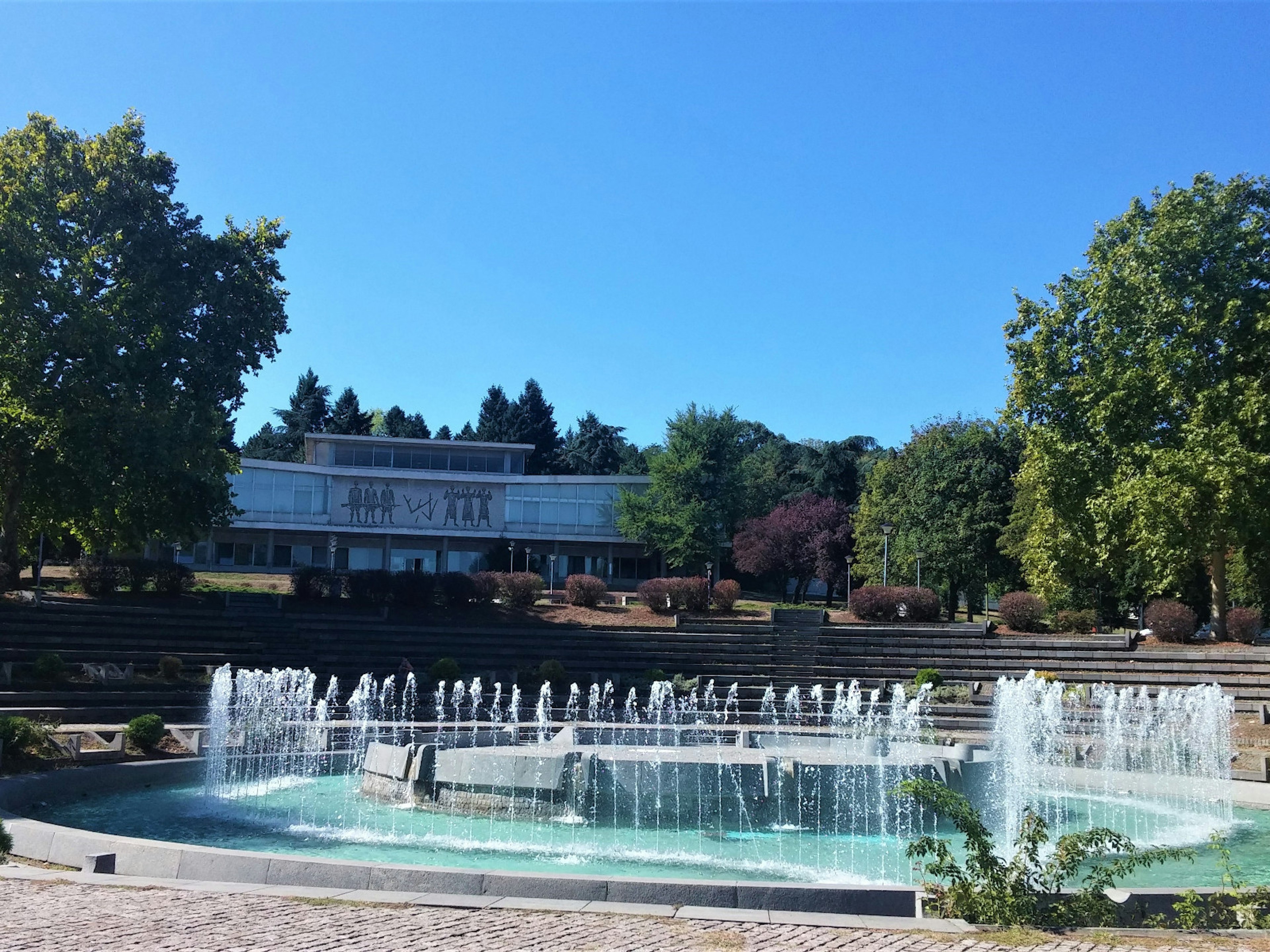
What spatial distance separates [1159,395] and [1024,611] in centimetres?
791

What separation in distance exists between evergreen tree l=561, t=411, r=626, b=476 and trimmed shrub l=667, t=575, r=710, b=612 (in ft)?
155

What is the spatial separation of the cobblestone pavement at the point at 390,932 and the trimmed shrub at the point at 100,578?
25972 mm

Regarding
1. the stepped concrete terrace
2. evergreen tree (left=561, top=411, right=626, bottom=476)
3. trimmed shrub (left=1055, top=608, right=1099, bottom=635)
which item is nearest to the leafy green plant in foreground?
the stepped concrete terrace

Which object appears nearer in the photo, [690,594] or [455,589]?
[455,589]

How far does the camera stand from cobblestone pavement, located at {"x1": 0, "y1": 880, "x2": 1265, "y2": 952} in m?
6.48

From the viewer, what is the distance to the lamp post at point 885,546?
132 ft

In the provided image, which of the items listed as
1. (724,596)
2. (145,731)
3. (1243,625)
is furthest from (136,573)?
(1243,625)

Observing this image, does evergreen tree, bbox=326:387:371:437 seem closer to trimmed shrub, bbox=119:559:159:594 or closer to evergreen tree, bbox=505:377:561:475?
evergreen tree, bbox=505:377:561:475

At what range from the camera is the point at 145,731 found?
55.7 feet

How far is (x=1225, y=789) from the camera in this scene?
53.1 ft

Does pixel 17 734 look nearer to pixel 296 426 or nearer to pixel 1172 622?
pixel 1172 622

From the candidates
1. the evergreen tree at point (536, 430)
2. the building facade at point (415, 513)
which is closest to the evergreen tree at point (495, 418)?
the evergreen tree at point (536, 430)

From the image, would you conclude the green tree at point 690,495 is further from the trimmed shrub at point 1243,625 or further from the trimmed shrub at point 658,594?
the trimmed shrub at point 1243,625

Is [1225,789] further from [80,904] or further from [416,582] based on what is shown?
[416,582]
